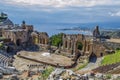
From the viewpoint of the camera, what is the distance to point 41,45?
241 feet

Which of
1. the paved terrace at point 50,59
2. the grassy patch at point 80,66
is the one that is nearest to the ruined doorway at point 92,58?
the grassy patch at point 80,66

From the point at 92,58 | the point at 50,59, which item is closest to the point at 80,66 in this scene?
the point at 50,59

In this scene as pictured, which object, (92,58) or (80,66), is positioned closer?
(80,66)

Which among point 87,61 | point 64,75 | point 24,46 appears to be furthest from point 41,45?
point 64,75

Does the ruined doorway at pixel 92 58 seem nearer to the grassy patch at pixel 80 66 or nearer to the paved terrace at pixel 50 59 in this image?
the grassy patch at pixel 80 66

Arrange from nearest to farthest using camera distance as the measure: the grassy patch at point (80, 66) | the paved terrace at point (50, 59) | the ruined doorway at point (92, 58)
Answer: the grassy patch at point (80, 66) → the paved terrace at point (50, 59) → the ruined doorway at point (92, 58)

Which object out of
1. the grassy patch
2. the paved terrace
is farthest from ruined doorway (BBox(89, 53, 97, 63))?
the paved terrace

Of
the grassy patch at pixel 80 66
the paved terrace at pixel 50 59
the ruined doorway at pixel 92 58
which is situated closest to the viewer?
the grassy patch at pixel 80 66

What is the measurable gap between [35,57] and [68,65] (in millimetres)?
8280

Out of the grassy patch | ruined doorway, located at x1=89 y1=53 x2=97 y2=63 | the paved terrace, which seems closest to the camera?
the grassy patch

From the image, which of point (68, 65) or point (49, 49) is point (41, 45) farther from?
point (68, 65)

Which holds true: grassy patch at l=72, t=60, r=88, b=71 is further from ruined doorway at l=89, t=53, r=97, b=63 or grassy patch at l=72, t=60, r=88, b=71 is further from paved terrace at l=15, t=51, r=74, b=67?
ruined doorway at l=89, t=53, r=97, b=63

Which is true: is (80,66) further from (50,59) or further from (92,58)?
(92,58)

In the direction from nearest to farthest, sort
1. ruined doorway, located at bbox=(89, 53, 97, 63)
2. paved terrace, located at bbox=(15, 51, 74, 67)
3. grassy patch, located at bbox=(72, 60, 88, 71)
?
grassy patch, located at bbox=(72, 60, 88, 71) < paved terrace, located at bbox=(15, 51, 74, 67) < ruined doorway, located at bbox=(89, 53, 97, 63)
